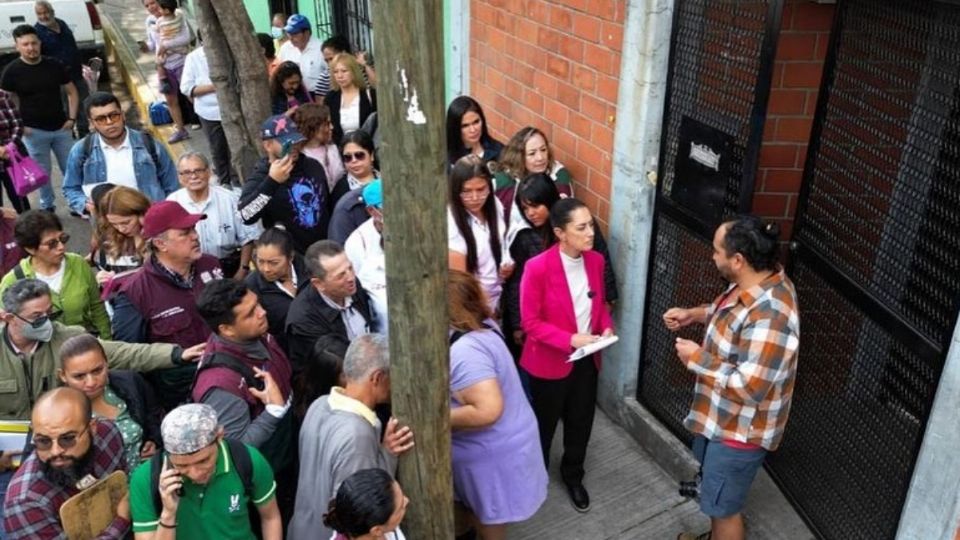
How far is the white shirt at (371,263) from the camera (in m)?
4.19

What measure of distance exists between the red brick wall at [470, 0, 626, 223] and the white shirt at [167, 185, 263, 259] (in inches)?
75.6

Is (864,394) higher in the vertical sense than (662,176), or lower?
lower

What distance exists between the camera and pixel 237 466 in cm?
296

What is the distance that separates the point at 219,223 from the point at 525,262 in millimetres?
2028

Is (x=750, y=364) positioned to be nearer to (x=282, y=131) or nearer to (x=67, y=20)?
(x=282, y=131)

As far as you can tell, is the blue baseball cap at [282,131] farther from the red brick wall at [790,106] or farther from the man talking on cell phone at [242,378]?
the red brick wall at [790,106]

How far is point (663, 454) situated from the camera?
4.70m

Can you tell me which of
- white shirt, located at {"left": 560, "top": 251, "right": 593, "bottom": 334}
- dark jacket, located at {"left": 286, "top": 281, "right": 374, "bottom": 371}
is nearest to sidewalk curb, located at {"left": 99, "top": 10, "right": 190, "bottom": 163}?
dark jacket, located at {"left": 286, "top": 281, "right": 374, "bottom": 371}

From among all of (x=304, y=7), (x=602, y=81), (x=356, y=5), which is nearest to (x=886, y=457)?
(x=602, y=81)

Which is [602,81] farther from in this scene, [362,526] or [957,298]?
[362,526]

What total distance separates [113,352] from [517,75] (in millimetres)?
3058

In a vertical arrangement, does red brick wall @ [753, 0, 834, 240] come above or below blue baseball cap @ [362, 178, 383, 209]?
above

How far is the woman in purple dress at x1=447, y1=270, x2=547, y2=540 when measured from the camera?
10.8 feet

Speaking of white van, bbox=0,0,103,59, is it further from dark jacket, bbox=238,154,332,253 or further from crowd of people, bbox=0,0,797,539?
dark jacket, bbox=238,154,332,253
